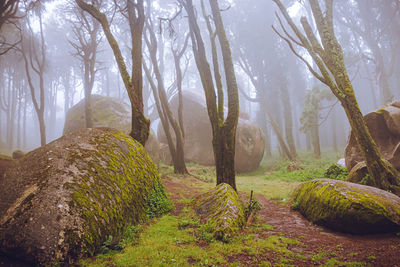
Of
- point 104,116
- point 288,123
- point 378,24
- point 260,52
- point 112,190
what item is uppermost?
point 378,24

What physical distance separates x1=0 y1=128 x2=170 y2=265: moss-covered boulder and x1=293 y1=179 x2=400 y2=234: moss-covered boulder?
3104 millimetres

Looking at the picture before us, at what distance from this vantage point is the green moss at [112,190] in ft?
8.31

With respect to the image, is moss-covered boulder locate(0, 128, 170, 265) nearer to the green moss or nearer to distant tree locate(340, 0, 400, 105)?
the green moss

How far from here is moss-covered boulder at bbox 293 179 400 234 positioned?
3068mm

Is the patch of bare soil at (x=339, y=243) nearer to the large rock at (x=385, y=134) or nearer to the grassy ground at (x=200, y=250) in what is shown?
the grassy ground at (x=200, y=250)

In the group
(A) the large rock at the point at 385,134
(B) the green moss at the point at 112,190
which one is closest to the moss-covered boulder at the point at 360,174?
(A) the large rock at the point at 385,134

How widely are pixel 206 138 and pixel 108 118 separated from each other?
20.4ft

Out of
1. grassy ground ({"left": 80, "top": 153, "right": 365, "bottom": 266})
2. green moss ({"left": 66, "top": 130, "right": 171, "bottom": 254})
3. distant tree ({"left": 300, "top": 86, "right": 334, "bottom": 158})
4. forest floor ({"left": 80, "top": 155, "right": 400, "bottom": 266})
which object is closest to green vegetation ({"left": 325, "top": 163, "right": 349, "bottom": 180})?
forest floor ({"left": 80, "top": 155, "right": 400, "bottom": 266})

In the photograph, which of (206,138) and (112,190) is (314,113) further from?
(112,190)

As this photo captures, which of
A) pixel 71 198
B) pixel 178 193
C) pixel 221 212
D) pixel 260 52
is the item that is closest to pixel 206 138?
pixel 178 193

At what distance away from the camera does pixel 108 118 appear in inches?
485

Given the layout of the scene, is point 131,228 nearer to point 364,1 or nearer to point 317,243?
point 317,243

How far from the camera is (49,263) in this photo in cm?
205

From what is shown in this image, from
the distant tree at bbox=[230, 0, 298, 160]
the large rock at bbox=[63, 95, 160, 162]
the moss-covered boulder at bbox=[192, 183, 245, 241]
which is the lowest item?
the moss-covered boulder at bbox=[192, 183, 245, 241]
